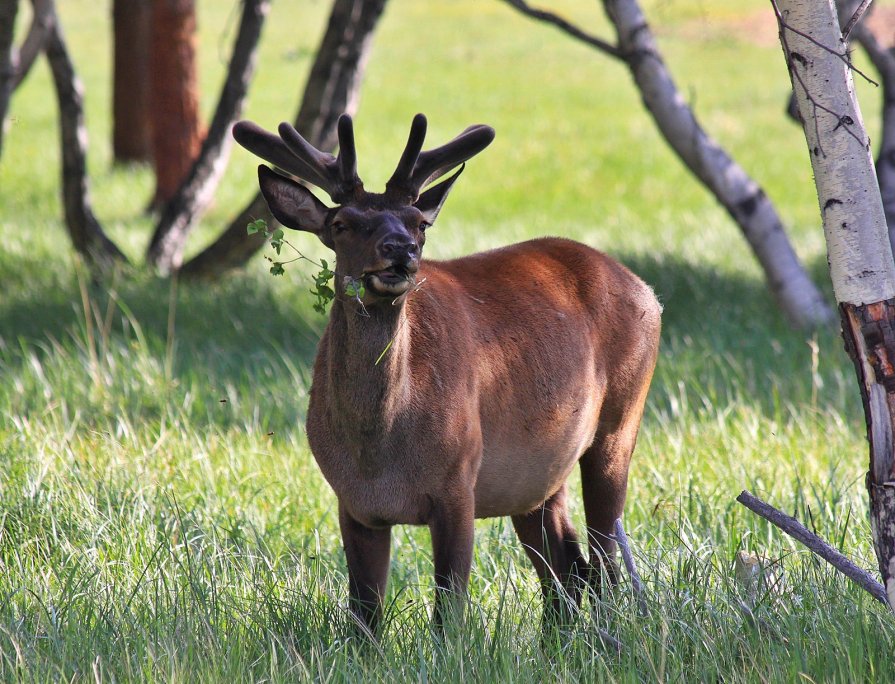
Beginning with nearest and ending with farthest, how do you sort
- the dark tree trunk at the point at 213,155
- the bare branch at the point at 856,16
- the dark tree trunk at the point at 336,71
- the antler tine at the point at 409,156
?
the bare branch at the point at 856,16, the antler tine at the point at 409,156, the dark tree trunk at the point at 336,71, the dark tree trunk at the point at 213,155

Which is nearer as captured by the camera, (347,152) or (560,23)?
(347,152)

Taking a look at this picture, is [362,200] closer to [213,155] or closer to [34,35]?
[34,35]

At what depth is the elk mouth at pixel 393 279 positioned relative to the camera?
3365mm

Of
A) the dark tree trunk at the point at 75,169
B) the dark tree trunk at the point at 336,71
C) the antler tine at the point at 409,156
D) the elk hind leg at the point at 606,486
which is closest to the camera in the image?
the antler tine at the point at 409,156

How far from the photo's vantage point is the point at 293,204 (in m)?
3.75

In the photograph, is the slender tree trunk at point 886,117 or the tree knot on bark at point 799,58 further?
the slender tree trunk at point 886,117

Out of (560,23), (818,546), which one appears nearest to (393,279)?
(818,546)

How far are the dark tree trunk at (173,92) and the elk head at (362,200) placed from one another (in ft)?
33.8

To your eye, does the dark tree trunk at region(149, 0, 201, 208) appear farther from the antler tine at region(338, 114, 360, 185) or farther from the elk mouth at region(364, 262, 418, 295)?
the elk mouth at region(364, 262, 418, 295)

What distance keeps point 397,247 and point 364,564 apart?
112cm

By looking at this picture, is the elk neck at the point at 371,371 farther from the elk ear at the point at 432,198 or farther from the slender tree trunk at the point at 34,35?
the slender tree trunk at the point at 34,35

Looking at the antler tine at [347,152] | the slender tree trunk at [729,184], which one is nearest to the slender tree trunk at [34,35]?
the slender tree trunk at [729,184]

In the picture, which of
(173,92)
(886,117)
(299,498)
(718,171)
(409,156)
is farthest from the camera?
(173,92)

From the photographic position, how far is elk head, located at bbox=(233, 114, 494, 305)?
3.38 meters
